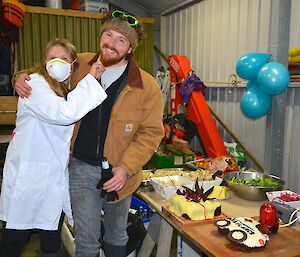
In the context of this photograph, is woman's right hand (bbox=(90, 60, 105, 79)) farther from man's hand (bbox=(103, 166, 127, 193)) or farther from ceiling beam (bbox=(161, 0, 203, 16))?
ceiling beam (bbox=(161, 0, 203, 16))

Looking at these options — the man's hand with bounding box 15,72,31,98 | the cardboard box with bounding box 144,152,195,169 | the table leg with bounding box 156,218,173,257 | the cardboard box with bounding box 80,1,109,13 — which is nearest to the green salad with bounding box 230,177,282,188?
the table leg with bounding box 156,218,173,257

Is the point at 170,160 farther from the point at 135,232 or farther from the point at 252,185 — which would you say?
the point at 252,185

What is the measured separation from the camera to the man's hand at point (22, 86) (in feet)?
5.36

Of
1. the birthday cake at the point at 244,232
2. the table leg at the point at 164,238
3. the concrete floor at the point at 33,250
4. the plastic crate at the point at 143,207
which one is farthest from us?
the concrete floor at the point at 33,250

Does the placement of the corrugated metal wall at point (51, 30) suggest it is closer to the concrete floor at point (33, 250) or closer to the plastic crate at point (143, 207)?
the concrete floor at point (33, 250)

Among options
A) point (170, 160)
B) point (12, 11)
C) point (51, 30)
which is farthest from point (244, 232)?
point (51, 30)

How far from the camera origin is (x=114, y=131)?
1.73 m

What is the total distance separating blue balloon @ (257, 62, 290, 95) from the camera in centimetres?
249

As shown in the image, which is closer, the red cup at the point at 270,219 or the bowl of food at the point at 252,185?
the red cup at the point at 270,219

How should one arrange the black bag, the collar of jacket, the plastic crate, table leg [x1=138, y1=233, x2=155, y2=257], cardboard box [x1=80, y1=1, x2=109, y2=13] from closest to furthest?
the collar of jacket, table leg [x1=138, y1=233, x2=155, y2=257], the black bag, the plastic crate, cardboard box [x1=80, y1=1, x2=109, y2=13]

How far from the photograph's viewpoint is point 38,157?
5.62 ft

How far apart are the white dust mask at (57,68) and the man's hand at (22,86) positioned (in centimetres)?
13

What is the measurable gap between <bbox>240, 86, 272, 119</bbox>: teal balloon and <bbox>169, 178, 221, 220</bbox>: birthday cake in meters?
1.25

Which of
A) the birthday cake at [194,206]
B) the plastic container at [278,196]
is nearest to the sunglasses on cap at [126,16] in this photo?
the birthday cake at [194,206]
